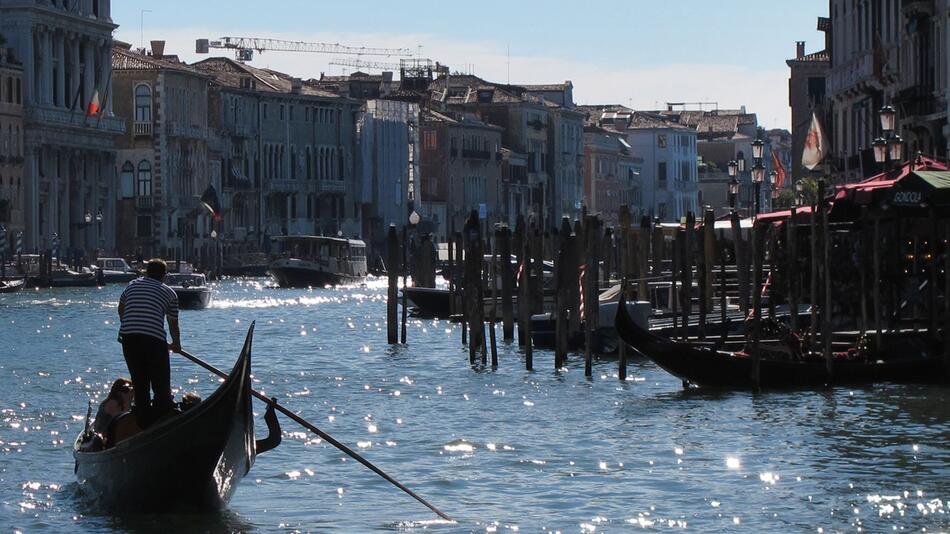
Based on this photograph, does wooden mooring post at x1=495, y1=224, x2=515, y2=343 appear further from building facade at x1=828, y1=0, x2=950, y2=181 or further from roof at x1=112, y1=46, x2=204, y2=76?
roof at x1=112, y1=46, x2=204, y2=76

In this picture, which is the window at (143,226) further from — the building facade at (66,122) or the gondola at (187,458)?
the gondola at (187,458)

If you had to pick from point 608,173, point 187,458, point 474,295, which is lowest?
point 187,458

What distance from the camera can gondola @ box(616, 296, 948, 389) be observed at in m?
23.1

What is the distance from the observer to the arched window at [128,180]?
8750 centimetres

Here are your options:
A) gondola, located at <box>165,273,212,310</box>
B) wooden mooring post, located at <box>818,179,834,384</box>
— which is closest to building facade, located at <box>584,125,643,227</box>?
gondola, located at <box>165,273,212,310</box>

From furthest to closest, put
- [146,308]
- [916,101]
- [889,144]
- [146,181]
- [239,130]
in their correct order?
[239,130], [146,181], [916,101], [889,144], [146,308]

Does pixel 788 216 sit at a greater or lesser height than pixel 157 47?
lesser

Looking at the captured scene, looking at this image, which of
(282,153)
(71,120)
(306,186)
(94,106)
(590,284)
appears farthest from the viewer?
(306,186)

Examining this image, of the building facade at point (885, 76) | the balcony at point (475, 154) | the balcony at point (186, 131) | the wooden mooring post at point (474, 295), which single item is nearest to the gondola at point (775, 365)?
the wooden mooring post at point (474, 295)

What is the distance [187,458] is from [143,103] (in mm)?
73645

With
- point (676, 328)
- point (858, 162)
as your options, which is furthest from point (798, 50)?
point (676, 328)

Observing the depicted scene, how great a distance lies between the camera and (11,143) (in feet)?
245

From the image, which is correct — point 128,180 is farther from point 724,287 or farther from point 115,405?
point 115,405

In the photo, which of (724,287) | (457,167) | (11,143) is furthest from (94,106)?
(724,287)
